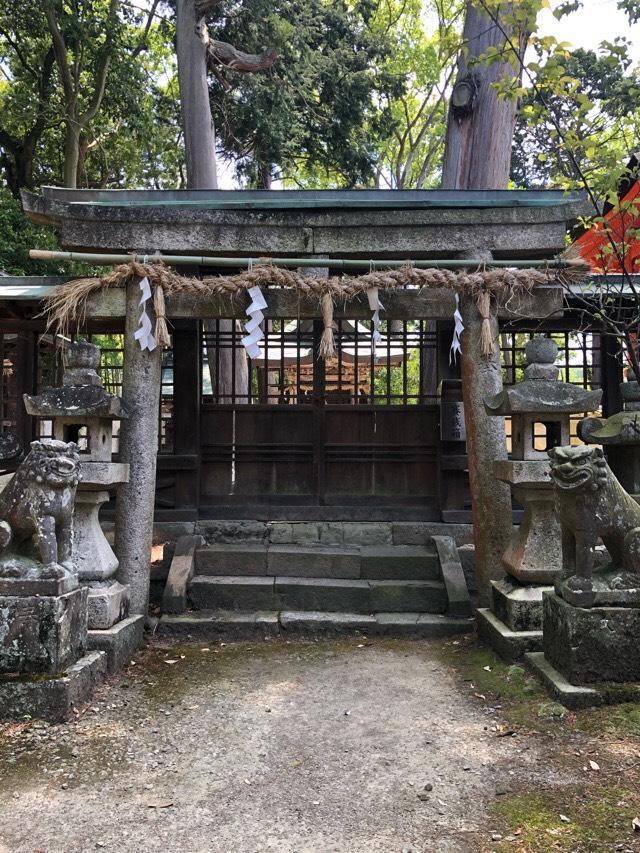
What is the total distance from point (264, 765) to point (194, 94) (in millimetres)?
11858

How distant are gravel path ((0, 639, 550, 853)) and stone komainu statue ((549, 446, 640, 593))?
1247 mm

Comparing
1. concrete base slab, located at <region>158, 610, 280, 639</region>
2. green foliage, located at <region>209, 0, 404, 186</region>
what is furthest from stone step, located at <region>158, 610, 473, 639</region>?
green foliage, located at <region>209, 0, 404, 186</region>

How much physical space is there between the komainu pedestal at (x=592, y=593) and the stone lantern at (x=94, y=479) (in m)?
3.38

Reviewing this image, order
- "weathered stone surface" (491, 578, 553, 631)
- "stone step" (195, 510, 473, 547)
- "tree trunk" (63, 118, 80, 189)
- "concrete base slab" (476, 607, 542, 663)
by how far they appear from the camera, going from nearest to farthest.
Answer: "concrete base slab" (476, 607, 542, 663)
"weathered stone surface" (491, 578, 553, 631)
"stone step" (195, 510, 473, 547)
"tree trunk" (63, 118, 80, 189)

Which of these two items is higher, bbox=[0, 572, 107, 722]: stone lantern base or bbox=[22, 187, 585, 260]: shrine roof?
bbox=[22, 187, 585, 260]: shrine roof

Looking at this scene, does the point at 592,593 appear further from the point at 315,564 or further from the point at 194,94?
the point at 194,94

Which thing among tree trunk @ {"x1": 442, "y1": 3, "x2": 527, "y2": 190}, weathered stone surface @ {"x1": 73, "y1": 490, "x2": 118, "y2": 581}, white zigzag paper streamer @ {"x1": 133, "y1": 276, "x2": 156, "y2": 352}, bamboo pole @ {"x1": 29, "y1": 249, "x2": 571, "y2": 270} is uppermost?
tree trunk @ {"x1": 442, "y1": 3, "x2": 527, "y2": 190}

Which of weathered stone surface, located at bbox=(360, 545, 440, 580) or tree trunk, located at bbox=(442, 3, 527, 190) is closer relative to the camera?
weathered stone surface, located at bbox=(360, 545, 440, 580)

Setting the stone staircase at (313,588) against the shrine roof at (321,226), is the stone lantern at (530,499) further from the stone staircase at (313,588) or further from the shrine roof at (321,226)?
the shrine roof at (321,226)

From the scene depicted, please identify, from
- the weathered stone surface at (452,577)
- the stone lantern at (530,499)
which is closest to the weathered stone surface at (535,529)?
the stone lantern at (530,499)

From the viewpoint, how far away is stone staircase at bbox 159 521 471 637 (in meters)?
6.18

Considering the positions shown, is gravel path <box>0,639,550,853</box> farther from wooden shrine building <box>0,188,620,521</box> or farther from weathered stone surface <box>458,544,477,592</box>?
wooden shrine building <box>0,188,620,521</box>

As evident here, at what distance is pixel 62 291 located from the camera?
A: 5.96 meters

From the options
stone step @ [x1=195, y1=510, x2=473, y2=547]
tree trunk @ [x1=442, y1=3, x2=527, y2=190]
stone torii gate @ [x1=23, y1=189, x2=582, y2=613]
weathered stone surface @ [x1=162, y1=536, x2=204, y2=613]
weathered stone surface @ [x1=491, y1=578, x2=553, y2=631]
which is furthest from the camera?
tree trunk @ [x1=442, y1=3, x2=527, y2=190]
